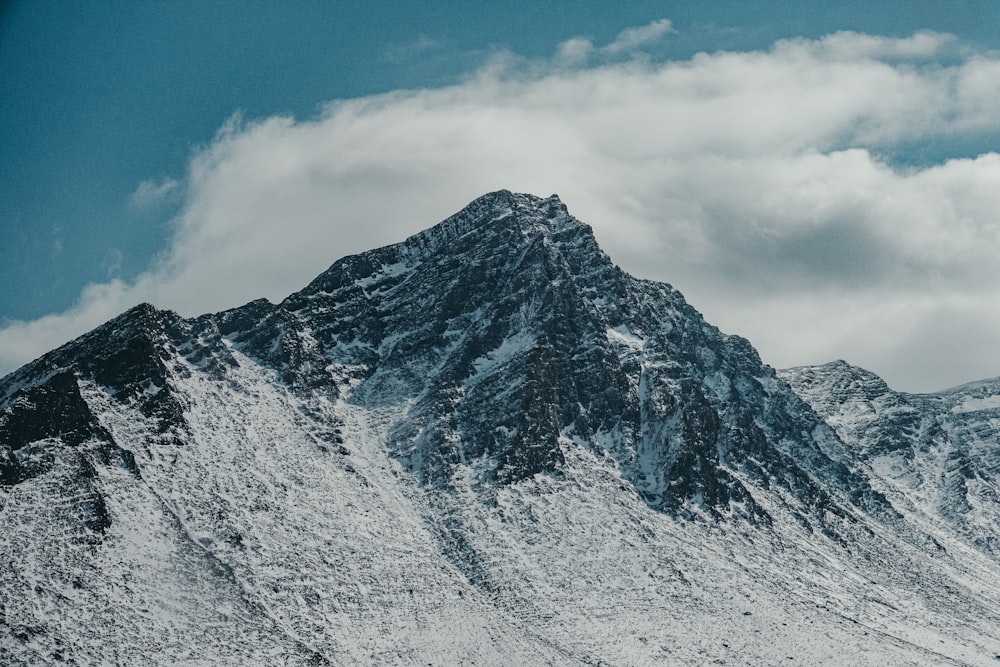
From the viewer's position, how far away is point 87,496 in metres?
157

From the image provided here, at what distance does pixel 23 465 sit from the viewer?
15975 cm

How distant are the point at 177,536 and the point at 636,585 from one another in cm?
5915

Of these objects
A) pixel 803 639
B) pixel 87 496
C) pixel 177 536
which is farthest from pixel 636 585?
pixel 87 496

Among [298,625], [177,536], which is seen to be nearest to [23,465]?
[177,536]

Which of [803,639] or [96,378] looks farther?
[96,378]

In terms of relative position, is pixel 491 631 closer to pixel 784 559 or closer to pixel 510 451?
pixel 510 451

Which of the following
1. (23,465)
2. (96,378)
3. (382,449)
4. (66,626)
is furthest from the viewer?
(382,449)

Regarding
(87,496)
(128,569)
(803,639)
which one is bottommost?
(803,639)

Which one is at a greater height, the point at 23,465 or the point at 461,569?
the point at 23,465

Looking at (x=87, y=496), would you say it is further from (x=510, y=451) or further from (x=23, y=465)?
(x=510, y=451)

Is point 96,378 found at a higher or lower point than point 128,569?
higher

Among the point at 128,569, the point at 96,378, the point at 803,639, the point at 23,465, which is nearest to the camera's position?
the point at 128,569

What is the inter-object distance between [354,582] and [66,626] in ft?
118

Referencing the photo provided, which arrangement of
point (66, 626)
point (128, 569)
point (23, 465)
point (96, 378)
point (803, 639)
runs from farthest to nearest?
1. point (96, 378)
2. point (803, 639)
3. point (23, 465)
4. point (128, 569)
5. point (66, 626)
